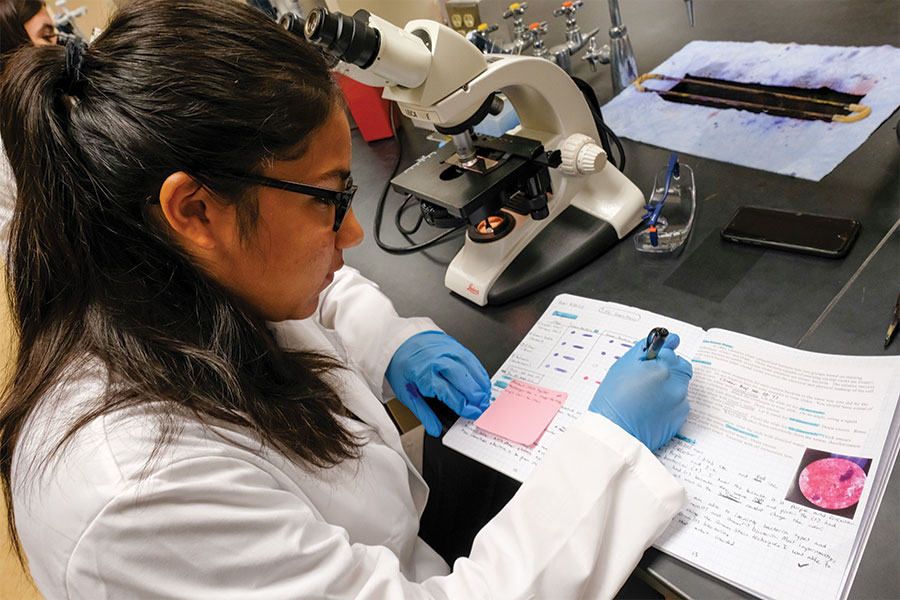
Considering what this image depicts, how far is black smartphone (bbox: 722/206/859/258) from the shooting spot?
100 cm

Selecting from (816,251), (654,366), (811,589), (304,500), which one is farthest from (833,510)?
(304,500)

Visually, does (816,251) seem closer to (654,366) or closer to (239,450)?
(654,366)

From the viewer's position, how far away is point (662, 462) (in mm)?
787

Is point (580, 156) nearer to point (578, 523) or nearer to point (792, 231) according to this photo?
point (792, 231)

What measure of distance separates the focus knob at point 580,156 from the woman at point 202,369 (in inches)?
19.9

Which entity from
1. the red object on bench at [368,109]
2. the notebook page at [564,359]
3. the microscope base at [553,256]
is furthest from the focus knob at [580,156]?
the red object on bench at [368,109]

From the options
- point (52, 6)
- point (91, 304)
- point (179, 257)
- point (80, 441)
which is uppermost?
point (52, 6)

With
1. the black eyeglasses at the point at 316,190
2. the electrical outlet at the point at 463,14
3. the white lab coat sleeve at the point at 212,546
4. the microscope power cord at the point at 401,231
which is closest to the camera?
the white lab coat sleeve at the point at 212,546

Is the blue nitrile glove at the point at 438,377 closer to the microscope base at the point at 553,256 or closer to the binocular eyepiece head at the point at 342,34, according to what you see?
the microscope base at the point at 553,256

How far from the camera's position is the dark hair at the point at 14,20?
168cm

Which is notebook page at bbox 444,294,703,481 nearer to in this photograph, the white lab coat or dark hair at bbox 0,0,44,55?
the white lab coat

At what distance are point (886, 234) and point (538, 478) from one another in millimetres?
797

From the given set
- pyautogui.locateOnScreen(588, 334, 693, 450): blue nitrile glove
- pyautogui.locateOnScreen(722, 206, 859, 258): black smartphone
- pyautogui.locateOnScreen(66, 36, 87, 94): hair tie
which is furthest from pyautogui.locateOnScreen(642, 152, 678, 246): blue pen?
pyautogui.locateOnScreen(66, 36, 87, 94): hair tie

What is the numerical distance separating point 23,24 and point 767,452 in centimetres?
234
